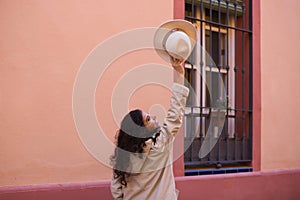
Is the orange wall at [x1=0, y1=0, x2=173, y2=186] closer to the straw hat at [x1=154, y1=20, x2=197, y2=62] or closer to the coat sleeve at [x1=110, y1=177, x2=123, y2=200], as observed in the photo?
the coat sleeve at [x1=110, y1=177, x2=123, y2=200]

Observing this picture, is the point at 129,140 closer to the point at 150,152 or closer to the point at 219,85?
the point at 150,152

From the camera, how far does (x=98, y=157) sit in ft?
12.3

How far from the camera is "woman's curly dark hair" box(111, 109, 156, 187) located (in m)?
2.60

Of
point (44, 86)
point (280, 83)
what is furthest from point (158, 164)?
point (280, 83)

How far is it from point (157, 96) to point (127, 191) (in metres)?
1.81

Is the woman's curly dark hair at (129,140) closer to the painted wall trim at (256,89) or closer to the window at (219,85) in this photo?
the window at (219,85)

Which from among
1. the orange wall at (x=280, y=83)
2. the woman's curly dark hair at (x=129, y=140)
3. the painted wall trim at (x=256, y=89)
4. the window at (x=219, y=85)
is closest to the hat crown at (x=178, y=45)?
the woman's curly dark hair at (x=129, y=140)

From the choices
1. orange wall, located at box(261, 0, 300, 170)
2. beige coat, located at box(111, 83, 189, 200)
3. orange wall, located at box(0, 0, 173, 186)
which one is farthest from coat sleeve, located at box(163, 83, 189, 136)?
orange wall, located at box(261, 0, 300, 170)

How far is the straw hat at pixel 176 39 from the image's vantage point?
101 inches

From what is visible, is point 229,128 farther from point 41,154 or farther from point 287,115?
point 41,154

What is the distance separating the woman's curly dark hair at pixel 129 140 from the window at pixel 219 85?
2127mm

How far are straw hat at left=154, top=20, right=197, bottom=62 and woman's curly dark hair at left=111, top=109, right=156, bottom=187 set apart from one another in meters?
0.45

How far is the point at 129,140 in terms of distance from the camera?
261cm

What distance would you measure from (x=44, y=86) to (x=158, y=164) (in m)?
1.40
